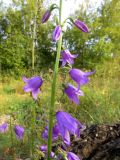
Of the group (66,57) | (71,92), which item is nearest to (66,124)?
(71,92)

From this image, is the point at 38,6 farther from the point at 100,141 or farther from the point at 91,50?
the point at 91,50

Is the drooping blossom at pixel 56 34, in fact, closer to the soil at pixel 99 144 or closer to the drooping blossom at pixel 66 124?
the drooping blossom at pixel 66 124

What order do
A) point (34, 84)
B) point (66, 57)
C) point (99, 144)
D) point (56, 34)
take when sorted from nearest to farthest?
point (56, 34)
point (34, 84)
point (66, 57)
point (99, 144)

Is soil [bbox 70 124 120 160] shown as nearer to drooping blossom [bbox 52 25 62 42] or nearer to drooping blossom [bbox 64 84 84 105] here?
drooping blossom [bbox 64 84 84 105]

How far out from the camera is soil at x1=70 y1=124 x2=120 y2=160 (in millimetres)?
4250

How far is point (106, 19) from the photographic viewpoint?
99.1 feet

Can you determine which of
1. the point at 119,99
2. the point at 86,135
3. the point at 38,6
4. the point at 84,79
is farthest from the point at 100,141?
the point at 119,99

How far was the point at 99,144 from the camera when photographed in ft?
15.2

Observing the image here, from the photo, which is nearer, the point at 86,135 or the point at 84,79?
the point at 84,79

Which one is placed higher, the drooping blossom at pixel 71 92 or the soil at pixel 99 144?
the drooping blossom at pixel 71 92

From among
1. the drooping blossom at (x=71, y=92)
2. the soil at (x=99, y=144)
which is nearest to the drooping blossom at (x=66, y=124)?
the drooping blossom at (x=71, y=92)

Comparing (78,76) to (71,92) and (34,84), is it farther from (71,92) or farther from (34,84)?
(34,84)

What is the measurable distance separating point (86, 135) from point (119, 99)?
16.3 feet

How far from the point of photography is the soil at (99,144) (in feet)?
13.9
